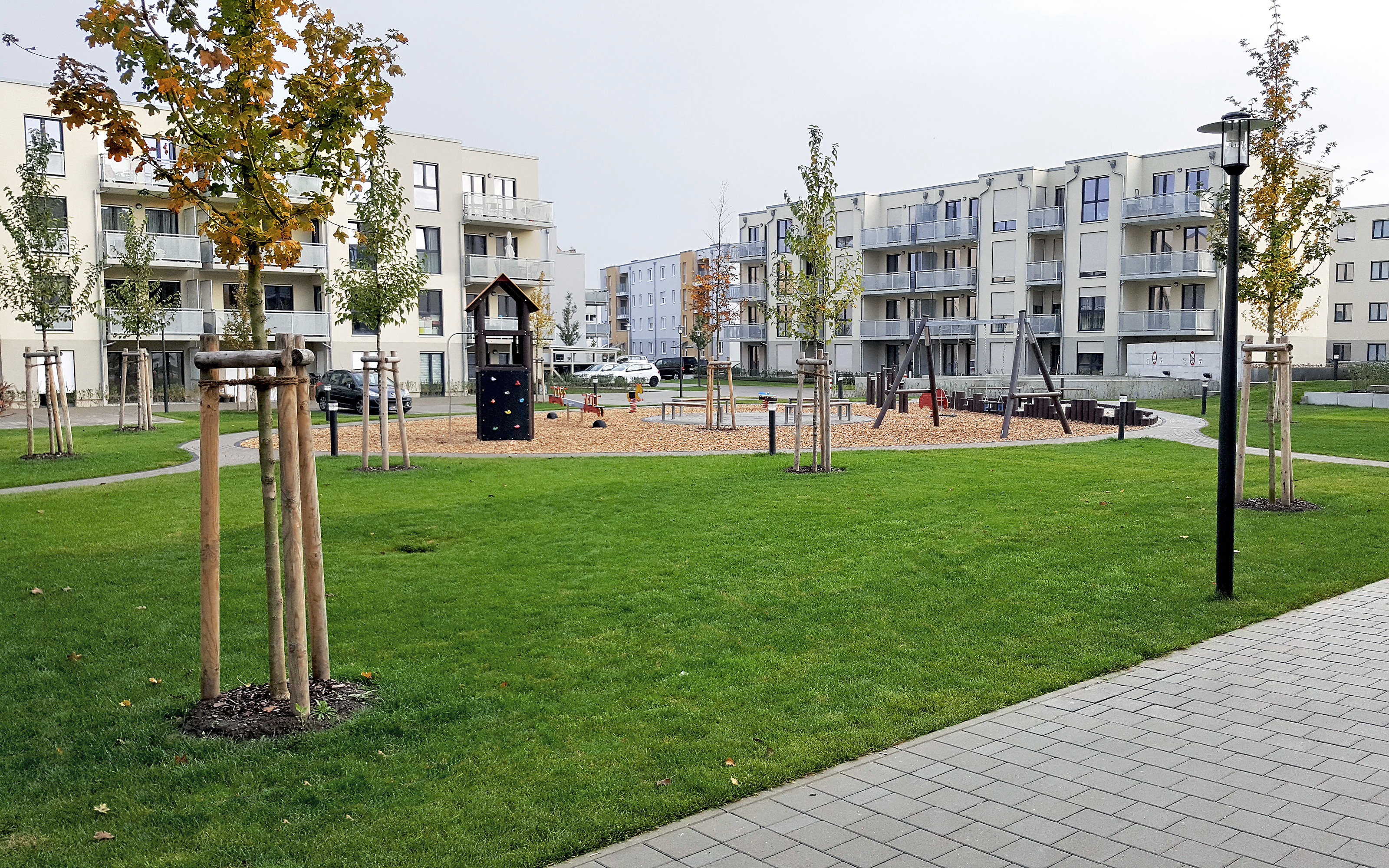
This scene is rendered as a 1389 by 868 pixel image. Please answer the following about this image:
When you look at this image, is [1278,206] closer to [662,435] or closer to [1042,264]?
[662,435]

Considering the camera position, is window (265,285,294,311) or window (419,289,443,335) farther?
window (419,289,443,335)

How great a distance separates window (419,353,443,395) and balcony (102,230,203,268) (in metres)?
12.3

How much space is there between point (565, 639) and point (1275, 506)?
31.2 ft

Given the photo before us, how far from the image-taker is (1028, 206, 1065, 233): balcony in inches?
2255

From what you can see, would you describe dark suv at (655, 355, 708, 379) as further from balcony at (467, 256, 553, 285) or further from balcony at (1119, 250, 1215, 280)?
balcony at (1119, 250, 1215, 280)

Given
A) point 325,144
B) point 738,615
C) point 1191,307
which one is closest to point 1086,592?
point 738,615

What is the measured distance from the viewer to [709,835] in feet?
13.9

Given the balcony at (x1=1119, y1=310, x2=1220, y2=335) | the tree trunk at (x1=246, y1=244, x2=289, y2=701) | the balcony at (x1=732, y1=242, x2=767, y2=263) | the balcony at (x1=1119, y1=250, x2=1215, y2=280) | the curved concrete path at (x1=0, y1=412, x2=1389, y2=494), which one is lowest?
the curved concrete path at (x1=0, y1=412, x2=1389, y2=494)

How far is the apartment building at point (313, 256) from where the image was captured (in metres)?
41.5

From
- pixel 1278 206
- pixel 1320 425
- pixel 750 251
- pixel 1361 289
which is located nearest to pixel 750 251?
pixel 750 251

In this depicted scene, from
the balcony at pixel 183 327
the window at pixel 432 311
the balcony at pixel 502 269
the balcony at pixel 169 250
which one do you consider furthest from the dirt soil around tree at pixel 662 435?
the balcony at pixel 502 269

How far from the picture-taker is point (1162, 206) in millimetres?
52312

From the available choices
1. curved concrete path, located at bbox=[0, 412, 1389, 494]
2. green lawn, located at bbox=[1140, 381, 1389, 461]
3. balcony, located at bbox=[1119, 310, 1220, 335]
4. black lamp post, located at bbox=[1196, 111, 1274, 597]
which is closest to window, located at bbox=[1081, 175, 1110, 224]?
balcony, located at bbox=[1119, 310, 1220, 335]

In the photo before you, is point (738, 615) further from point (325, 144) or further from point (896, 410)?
point (896, 410)
